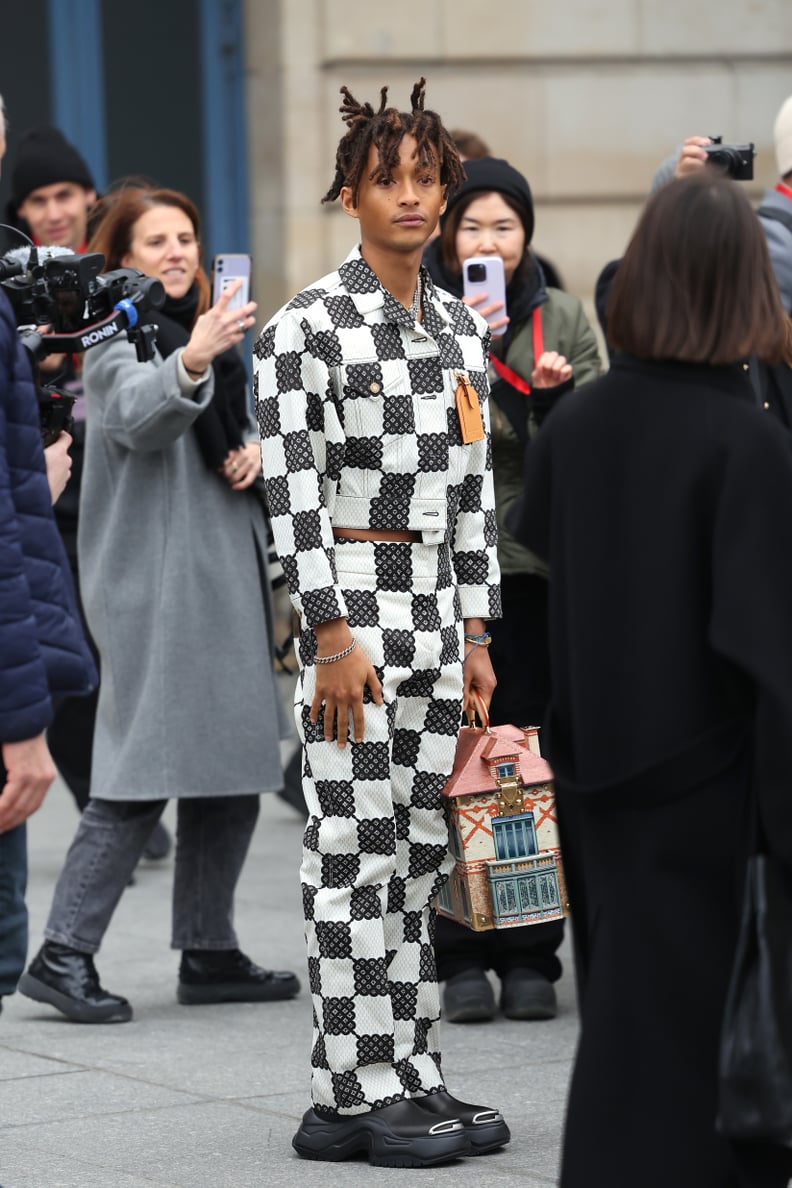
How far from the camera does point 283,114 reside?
11.2 m

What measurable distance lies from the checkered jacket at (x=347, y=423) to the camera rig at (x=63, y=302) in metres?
0.51

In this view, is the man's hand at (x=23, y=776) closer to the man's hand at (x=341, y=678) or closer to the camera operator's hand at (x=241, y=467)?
the man's hand at (x=341, y=678)

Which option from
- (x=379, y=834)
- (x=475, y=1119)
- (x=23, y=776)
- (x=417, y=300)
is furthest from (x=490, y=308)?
(x=23, y=776)

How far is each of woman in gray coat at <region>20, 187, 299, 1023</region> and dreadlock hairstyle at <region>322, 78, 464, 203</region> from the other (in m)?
1.30

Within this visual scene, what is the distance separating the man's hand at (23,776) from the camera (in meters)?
3.70

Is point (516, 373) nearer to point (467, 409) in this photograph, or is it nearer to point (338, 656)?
point (467, 409)

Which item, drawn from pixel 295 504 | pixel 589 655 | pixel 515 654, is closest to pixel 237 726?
pixel 515 654

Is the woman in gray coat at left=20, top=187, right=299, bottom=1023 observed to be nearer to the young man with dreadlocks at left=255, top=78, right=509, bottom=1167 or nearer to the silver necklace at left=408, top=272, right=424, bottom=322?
the silver necklace at left=408, top=272, right=424, bottom=322

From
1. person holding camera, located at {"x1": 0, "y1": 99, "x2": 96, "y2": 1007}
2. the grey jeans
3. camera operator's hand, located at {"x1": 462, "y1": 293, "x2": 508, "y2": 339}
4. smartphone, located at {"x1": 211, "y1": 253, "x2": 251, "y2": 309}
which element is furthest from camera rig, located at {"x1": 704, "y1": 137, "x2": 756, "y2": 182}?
person holding camera, located at {"x1": 0, "y1": 99, "x2": 96, "y2": 1007}

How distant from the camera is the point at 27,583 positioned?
3746mm

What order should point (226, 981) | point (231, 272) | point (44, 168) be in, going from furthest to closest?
1. point (44, 168)
2. point (226, 981)
3. point (231, 272)

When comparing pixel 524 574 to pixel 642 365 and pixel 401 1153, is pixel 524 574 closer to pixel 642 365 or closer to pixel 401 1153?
pixel 401 1153

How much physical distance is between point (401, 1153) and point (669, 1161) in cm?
126

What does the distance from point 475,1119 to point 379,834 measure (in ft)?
1.99
